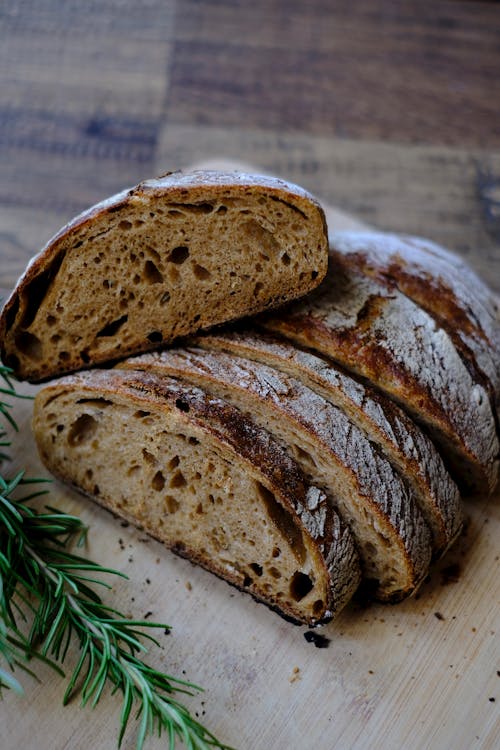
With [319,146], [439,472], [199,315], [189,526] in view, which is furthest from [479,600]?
[319,146]

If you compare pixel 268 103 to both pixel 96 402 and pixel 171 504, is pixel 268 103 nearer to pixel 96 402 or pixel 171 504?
pixel 96 402

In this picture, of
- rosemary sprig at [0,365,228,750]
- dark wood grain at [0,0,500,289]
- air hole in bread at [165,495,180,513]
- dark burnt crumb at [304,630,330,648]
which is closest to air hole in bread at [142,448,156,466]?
air hole in bread at [165,495,180,513]

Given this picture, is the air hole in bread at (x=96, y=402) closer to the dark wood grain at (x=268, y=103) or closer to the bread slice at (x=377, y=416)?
the bread slice at (x=377, y=416)

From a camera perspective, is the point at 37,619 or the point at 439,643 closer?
the point at 37,619

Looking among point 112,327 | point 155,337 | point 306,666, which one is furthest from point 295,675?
point 112,327

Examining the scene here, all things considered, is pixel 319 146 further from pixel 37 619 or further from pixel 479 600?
pixel 37 619
